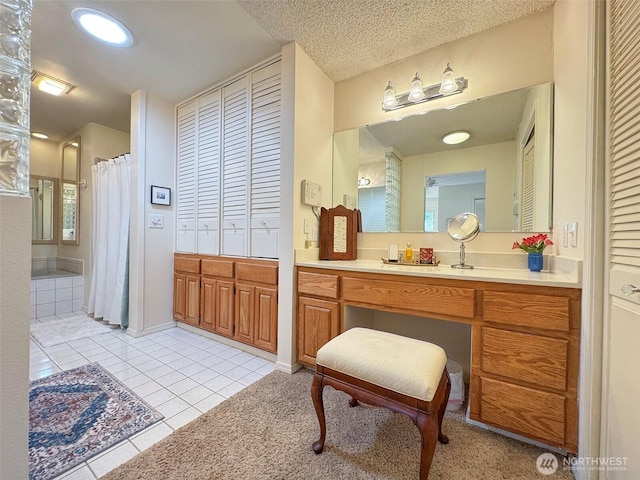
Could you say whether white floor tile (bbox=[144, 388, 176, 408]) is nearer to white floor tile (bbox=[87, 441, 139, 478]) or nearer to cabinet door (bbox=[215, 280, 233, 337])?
white floor tile (bbox=[87, 441, 139, 478])

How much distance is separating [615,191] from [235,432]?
2.02 metres

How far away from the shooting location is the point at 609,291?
0.99 metres

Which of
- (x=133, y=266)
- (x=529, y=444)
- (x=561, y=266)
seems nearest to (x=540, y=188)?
(x=561, y=266)

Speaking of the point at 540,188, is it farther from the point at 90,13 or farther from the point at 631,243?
the point at 90,13

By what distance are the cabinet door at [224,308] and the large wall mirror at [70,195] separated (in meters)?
2.90

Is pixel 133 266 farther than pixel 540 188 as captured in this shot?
Yes

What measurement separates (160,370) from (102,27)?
2.57m

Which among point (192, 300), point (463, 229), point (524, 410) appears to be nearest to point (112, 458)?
point (192, 300)

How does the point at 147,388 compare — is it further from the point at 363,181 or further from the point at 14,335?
the point at 363,181

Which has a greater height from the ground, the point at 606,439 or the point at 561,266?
the point at 561,266

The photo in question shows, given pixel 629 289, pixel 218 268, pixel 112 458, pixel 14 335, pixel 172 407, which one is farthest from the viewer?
pixel 218 268

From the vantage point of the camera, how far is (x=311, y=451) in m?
1.21

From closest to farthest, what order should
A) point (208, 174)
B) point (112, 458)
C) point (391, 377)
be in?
point (391, 377), point (112, 458), point (208, 174)

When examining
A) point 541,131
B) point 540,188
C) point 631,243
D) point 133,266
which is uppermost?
point 541,131
